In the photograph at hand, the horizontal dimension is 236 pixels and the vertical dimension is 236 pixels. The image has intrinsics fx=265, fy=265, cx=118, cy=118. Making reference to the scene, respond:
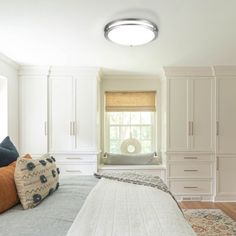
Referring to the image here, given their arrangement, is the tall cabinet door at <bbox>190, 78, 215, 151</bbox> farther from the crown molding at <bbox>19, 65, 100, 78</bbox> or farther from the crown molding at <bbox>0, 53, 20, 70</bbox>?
the crown molding at <bbox>0, 53, 20, 70</bbox>

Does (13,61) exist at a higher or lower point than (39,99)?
higher

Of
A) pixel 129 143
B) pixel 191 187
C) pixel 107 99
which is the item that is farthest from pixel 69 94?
pixel 191 187

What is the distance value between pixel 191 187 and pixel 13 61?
3417 millimetres

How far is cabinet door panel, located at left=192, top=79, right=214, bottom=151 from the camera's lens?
172 inches

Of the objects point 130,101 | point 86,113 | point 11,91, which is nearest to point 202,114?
point 130,101

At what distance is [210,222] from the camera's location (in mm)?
3428

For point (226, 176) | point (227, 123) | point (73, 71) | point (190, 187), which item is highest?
point (73, 71)

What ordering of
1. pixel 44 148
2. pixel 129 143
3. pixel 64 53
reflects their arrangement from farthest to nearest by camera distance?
pixel 129 143 < pixel 44 148 < pixel 64 53

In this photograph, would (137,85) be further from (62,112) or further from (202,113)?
(62,112)

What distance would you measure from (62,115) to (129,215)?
3.06 metres

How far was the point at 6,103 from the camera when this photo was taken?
3801 mm

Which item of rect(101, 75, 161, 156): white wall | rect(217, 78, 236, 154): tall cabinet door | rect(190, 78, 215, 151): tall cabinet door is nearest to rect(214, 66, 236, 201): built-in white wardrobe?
rect(217, 78, 236, 154): tall cabinet door

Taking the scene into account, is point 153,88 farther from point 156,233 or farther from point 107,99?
point 156,233

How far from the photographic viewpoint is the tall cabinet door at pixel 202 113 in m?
4.36
